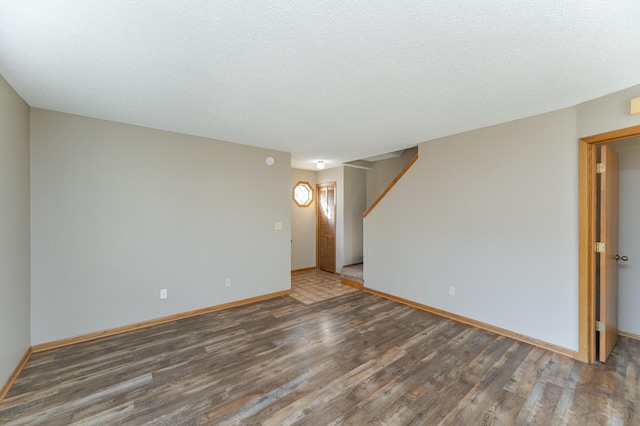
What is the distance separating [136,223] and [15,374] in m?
1.58

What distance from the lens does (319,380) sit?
2113mm

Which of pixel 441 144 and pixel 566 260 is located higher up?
pixel 441 144

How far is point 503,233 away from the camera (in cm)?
295

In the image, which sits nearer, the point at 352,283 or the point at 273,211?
the point at 273,211

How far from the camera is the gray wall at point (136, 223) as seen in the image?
2613 mm

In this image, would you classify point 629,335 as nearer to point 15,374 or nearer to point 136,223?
point 136,223

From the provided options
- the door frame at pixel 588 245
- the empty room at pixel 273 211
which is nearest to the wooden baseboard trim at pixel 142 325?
the empty room at pixel 273 211

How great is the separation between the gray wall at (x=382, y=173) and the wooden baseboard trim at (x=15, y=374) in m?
5.56

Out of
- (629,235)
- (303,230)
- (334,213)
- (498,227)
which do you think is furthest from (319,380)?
(303,230)

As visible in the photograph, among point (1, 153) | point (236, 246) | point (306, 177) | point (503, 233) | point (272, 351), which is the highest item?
point (306, 177)

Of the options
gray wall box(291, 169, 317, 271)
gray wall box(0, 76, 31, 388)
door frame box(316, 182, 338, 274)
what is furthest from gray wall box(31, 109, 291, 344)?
door frame box(316, 182, 338, 274)

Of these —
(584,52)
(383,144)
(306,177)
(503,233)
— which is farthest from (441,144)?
(306,177)

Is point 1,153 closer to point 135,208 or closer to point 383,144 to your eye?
point 135,208

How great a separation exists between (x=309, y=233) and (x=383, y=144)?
3060 mm
